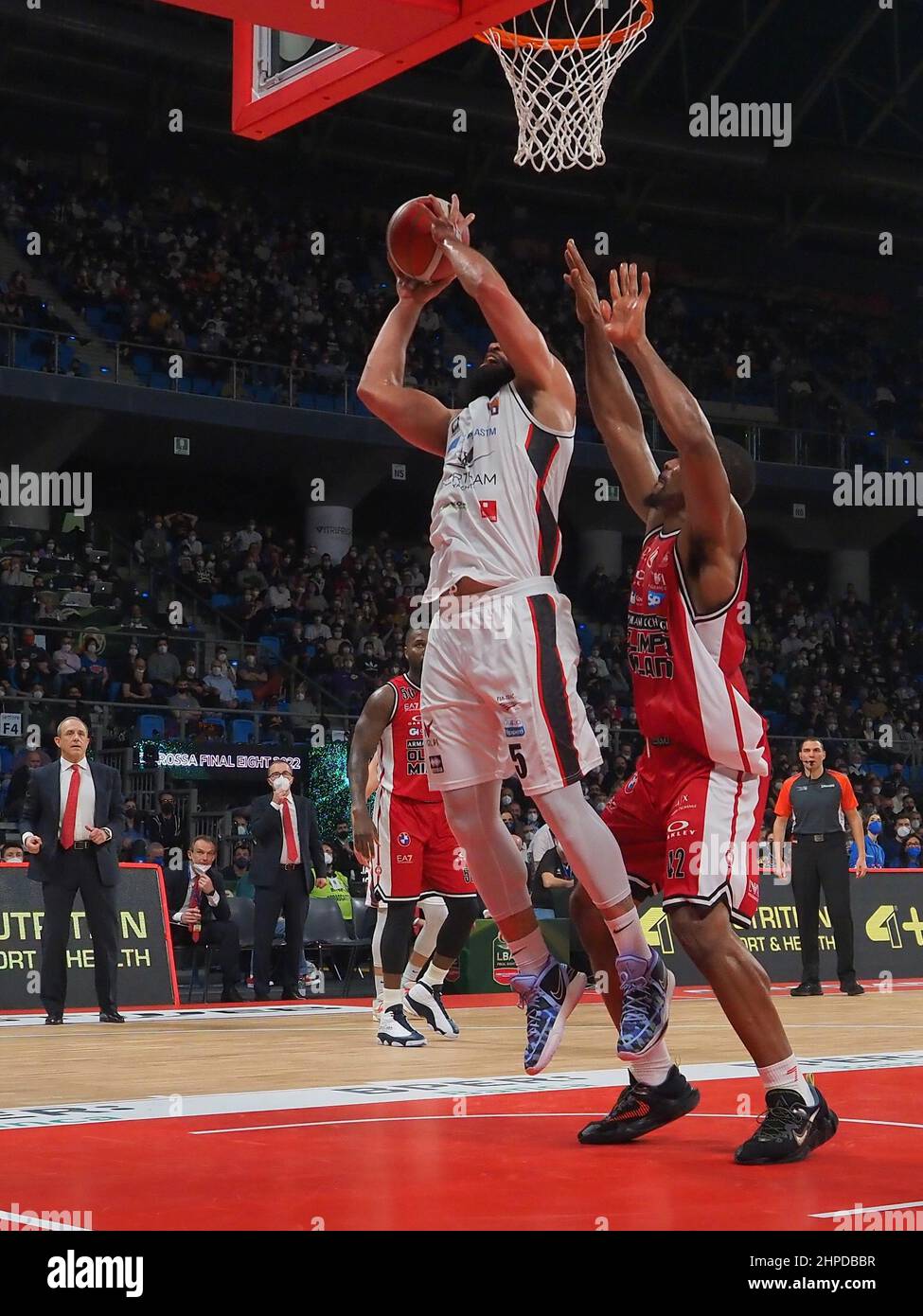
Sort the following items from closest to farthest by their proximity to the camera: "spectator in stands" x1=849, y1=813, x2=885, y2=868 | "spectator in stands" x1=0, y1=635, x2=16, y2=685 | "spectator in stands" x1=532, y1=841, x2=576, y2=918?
"spectator in stands" x1=532, y1=841, x2=576, y2=918, "spectator in stands" x1=849, y1=813, x2=885, y2=868, "spectator in stands" x1=0, y1=635, x2=16, y2=685

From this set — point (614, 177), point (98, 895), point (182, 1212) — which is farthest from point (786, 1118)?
point (614, 177)

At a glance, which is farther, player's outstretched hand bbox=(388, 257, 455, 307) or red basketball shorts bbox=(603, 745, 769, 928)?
player's outstretched hand bbox=(388, 257, 455, 307)

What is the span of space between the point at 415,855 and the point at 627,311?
15.6ft

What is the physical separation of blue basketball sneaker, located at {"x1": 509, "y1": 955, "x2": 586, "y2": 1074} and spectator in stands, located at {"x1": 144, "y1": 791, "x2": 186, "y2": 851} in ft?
42.2

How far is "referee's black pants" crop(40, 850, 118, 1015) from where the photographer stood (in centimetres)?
1051

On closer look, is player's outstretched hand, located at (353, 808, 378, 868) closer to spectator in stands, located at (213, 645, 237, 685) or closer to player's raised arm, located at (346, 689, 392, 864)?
player's raised arm, located at (346, 689, 392, 864)

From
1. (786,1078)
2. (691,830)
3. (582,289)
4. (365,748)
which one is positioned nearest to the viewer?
(786,1078)

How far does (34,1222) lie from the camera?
10.2ft

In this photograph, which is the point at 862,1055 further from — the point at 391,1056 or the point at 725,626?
the point at 725,626

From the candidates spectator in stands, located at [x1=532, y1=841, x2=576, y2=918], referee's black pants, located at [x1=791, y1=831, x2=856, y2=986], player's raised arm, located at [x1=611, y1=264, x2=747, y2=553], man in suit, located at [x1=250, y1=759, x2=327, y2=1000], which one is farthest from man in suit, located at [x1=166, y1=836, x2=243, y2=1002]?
player's raised arm, located at [x1=611, y1=264, x2=747, y2=553]

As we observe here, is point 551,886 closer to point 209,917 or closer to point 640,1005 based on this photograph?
point 209,917

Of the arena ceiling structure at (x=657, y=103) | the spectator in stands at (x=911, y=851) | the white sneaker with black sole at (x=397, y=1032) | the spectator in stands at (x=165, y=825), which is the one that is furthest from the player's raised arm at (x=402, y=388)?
the arena ceiling structure at (x=657, y=103)

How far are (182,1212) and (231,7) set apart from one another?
13.9 feet

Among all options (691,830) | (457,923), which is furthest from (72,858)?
(691,830)
